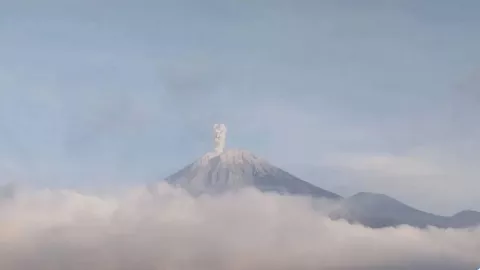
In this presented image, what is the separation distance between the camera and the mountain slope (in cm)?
627

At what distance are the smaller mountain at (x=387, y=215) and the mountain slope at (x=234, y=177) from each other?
20 cm

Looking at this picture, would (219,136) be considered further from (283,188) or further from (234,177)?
(283,188)

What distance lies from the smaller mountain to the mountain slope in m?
0.20

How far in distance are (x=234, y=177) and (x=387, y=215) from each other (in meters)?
1.18

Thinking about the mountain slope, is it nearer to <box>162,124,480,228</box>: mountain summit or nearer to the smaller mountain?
<box>162,124,480,228</box>: mountain summit

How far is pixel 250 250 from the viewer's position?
6176 mm

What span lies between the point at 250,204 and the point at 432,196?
4.53 feet

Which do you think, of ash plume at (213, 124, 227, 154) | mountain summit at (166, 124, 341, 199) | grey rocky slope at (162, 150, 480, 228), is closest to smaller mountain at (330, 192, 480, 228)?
grey rocky slope at (162, 150, 480, 228)

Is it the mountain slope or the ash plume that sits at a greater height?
the ash plume

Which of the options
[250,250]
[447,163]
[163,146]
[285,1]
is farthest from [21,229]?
[447,163]

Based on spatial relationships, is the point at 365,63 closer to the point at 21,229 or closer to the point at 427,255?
the point at 427,255

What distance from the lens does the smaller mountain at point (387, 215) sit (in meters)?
6.34

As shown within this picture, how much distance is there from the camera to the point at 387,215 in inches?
250

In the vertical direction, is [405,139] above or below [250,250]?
above
